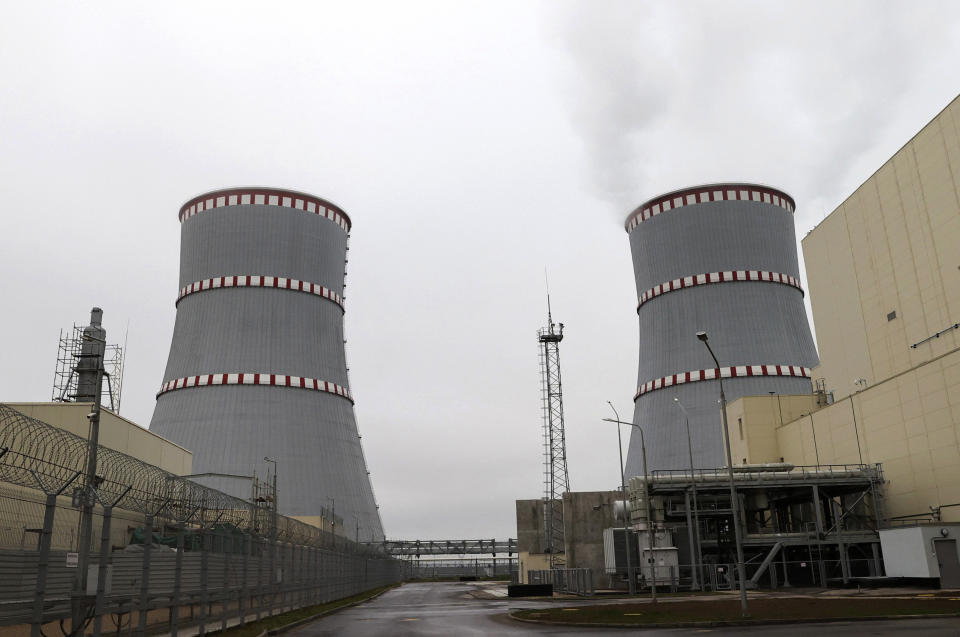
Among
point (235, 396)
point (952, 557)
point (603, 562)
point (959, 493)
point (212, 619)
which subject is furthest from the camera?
point (603, 562)

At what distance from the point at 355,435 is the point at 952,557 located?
2856 cm

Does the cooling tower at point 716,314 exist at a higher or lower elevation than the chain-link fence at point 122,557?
higher

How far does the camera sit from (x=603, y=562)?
4241 centimetres

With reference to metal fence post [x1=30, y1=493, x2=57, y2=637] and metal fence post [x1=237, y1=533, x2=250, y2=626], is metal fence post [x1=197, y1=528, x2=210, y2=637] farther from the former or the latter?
metal fence post [x1=30, y1=493, x2=57, y2=637]

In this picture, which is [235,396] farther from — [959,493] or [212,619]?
[959,493]

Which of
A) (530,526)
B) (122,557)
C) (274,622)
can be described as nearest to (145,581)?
(122,557)

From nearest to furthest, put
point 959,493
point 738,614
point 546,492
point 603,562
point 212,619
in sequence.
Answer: point 212,619, point 738,614, point 959,493, point 603,562, point 546,492

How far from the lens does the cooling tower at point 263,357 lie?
3978 cm

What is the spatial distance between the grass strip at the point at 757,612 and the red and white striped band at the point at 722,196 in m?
25.9

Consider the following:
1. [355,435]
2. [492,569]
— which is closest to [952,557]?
[355,435]

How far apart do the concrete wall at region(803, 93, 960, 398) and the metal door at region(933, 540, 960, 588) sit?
23.1ft

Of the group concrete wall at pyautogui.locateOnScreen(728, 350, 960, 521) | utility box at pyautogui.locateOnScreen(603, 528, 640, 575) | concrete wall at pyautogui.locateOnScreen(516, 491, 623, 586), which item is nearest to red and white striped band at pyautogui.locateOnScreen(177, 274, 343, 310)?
concrete wall at pyautogui.locateOnScreen(516, 491, 623, 586)

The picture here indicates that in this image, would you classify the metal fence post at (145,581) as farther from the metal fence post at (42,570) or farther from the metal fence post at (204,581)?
the metal fence post at (42,570)

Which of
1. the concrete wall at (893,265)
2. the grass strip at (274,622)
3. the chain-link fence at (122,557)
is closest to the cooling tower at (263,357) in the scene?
the chain-link fence at (122,557)
